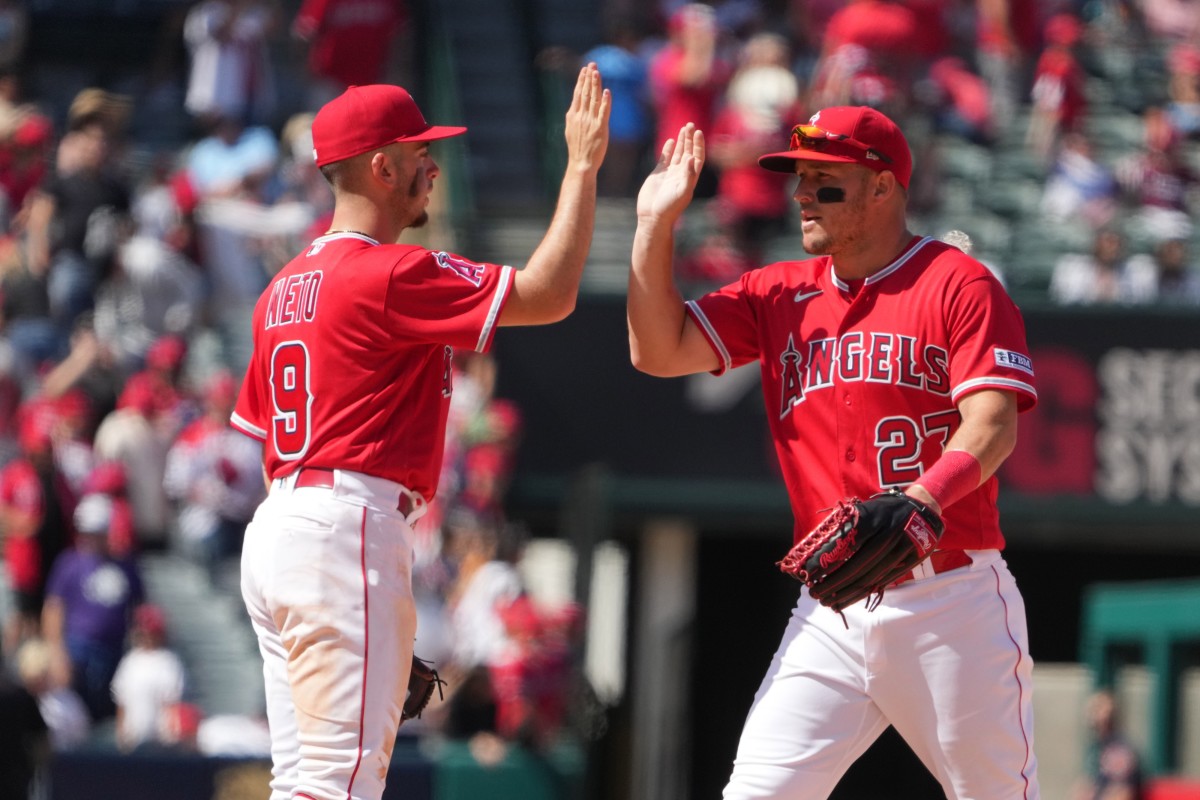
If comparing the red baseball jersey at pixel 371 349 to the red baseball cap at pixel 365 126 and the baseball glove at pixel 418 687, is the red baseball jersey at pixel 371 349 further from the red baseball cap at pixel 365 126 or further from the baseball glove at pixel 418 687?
the baseball glove at pixel 418 687

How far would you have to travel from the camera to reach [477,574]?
10344 mm

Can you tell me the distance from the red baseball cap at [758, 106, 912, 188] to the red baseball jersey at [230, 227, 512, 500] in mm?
823

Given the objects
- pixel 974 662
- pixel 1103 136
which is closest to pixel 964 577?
pixel 974 662

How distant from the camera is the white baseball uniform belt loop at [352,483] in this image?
4480 mm

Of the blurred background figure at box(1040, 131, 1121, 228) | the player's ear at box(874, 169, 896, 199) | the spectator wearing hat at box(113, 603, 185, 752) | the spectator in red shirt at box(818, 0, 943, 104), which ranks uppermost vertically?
the spectator in red shirt at box(818, 0, 943, 104)

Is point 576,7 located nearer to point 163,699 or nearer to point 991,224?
point 991,224

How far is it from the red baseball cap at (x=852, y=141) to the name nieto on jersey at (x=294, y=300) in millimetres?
1178

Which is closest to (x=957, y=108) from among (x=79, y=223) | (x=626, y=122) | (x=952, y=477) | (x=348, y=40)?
(x=626, y=122)

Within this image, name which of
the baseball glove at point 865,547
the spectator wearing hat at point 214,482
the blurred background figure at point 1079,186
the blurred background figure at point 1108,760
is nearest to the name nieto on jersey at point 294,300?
the baseball glove at point 865,547

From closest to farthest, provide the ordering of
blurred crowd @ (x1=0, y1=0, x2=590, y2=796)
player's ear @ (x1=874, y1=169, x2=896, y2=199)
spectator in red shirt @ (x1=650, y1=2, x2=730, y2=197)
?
player's ear @ (x1=874, y1=169, x2=896, y2=199) → blurred crowd @ (x1=0, y1=0, x2=590, y2=796) → spectator in red shirt @ (x1=650, y1=2, x2=730, y2=197)

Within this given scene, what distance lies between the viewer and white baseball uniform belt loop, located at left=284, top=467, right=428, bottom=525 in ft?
14.7

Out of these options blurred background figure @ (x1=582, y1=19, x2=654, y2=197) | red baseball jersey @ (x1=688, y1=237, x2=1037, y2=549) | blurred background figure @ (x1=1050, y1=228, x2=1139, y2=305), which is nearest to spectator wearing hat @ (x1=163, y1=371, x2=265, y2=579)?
blurred background figure @ (x1=582, y1=19, x2=654, y2=197)

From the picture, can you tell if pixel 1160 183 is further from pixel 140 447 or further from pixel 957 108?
pixel 140 447

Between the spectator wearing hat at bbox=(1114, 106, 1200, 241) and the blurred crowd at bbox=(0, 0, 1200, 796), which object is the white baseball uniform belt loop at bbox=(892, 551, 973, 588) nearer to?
the blurred crowd at bbox=(0, 0, 1200, 796)
